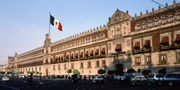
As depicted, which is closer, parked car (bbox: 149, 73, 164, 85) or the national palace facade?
parked car (bbox: 149, 73, 164, 85)

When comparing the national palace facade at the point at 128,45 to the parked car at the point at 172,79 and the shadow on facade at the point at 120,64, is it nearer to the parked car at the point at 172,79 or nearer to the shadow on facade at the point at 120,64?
the shadow on facade at the point at 120,64

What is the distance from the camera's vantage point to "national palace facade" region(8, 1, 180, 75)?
39.2m

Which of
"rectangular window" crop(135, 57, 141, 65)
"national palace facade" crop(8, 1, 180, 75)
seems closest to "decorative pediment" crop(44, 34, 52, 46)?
"national palace facade" crop(8, 1, 180, 75)

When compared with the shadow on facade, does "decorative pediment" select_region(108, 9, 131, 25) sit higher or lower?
higher

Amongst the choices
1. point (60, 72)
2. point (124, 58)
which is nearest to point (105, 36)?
point (124, 58)

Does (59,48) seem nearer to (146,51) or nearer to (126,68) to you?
(126,68)

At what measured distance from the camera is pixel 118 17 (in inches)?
2023

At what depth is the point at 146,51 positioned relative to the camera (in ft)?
142

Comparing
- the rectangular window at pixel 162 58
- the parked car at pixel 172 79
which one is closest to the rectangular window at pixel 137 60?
the rectangular window at pixel 162 58

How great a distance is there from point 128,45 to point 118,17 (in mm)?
8390

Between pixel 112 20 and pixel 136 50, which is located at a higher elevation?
pixel 112 20

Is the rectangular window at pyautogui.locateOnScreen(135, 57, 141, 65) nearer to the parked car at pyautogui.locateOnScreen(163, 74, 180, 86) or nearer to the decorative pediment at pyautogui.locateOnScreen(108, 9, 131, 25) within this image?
the decorative pediment at pyautogui.locateOnScreen(108, 9, 131, 25)

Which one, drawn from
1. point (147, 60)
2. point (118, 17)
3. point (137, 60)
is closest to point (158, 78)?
point (147, 60)

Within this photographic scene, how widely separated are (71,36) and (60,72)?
15.5 meters
